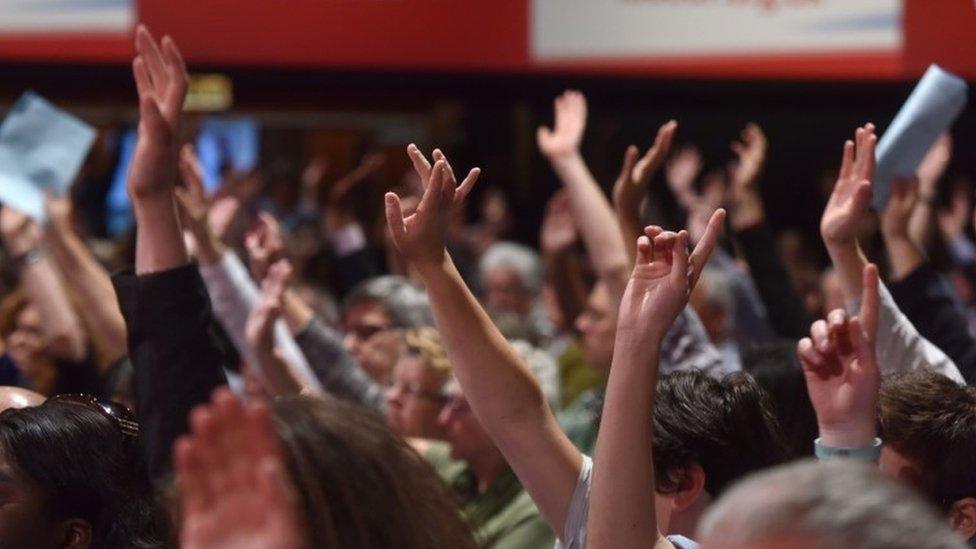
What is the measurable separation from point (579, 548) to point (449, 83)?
8.78 m

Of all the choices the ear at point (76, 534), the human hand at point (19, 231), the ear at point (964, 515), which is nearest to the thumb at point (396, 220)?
the ear at point (76, 534)

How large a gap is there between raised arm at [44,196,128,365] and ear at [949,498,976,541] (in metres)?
2.46

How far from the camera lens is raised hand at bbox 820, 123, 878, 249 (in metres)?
3.22

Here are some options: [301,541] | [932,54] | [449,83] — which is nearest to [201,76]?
[449,83]

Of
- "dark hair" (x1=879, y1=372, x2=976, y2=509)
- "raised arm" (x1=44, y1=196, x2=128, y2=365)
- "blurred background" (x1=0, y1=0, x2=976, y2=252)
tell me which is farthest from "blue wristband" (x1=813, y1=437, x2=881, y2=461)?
"blurred background" (x1=0, y1=0, x2=976, y2=252)

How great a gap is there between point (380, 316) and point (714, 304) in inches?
38.1

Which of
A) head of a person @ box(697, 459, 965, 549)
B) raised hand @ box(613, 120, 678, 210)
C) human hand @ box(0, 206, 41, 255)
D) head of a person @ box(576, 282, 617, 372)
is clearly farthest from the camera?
human hand @ box(0, 206, 41, 255)

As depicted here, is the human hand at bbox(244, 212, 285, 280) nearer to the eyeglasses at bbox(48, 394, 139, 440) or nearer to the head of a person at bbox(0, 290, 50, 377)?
the head of a person at bbox(0, 290, 50, 377)

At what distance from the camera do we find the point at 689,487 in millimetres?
2516

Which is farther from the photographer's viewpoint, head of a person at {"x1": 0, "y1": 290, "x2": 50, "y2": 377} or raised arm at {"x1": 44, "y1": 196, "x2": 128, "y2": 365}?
head of a person at {"x1": 0, "y1": 290, "x2": 50, "y2": 377}

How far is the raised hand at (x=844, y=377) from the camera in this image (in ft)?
7.32

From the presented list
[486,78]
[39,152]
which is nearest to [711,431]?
[39,152]

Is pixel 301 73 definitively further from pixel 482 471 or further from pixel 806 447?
pixel 806 447

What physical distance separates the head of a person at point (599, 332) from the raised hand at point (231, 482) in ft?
10.3
